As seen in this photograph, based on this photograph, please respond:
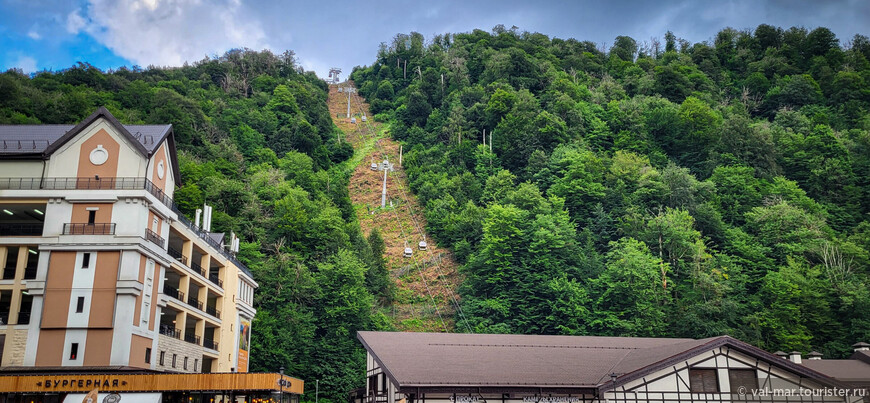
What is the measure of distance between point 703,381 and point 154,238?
1348 inches

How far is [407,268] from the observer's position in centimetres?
8244

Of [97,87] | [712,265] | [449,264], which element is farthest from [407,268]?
[97,87]

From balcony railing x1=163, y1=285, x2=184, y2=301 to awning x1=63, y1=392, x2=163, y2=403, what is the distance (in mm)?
11137

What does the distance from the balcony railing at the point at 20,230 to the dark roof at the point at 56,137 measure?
4.68 meters

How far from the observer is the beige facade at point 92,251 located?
128 ft

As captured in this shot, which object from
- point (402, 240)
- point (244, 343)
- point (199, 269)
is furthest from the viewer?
point (402, 240)

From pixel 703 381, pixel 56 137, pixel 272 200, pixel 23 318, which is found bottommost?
pixel 703 381

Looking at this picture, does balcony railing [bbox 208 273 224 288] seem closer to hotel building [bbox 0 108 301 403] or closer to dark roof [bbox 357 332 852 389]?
hotel building [bbox 0 108 301 403]

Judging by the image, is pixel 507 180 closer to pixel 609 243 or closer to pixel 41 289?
pixel 609 243

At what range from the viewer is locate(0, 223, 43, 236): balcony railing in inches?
1678

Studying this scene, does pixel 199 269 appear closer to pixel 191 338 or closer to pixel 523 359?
pixel 191 338

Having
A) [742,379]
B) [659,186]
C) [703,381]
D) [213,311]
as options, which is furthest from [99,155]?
[659,186]

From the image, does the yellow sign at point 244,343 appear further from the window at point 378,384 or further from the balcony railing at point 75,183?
the window at point 378,384

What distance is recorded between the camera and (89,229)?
41125 mm
